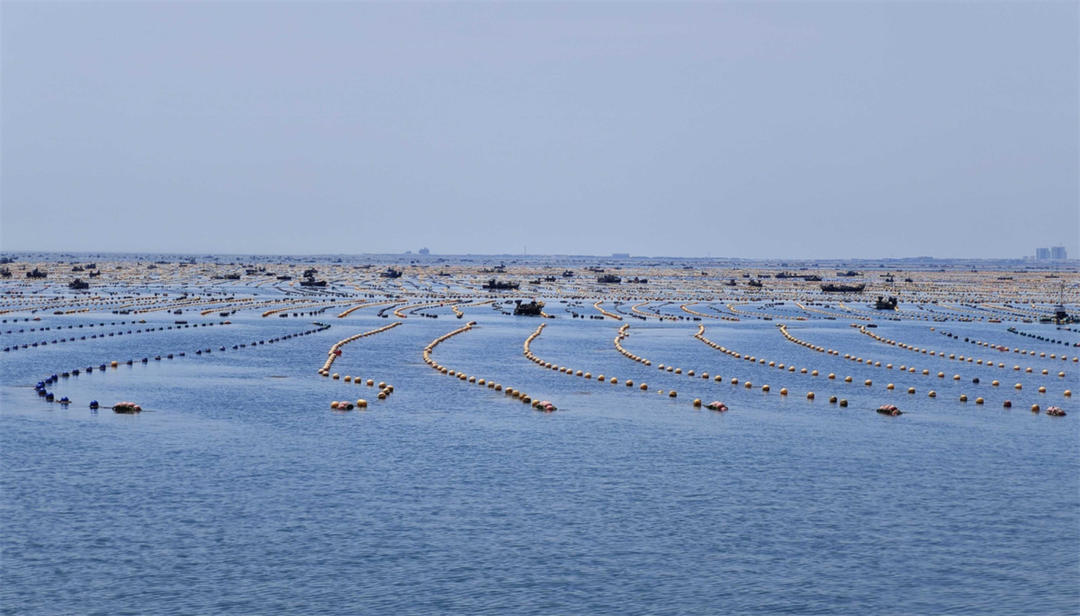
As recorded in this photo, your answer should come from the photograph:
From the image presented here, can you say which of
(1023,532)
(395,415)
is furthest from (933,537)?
(395,415)

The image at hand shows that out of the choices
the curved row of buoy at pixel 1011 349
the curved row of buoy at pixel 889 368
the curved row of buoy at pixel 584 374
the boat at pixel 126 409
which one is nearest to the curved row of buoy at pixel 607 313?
the curved row of buoy at pixel 889 368

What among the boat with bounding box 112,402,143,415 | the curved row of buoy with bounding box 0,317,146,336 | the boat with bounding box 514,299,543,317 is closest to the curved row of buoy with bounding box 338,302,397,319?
the boat with bounding box 514,299,543,317

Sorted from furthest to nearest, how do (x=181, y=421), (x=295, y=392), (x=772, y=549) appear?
(x=295, y=392), (x=181, y=421), (x=772, y=549)

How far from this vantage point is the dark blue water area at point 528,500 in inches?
1086

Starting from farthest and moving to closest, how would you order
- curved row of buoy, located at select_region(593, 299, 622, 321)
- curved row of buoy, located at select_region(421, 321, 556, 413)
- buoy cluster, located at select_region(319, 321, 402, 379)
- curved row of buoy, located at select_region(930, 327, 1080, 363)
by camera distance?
curved row of buoy, located at select_region(593, 299, 622, 321) → curved row of buoy, located at select_region(930, 327, 1080, 363) → buoy cluster, located at select_region(319, 321, 402, 379) → curved row of buoy, located at select_region(421, 321, 556, 413)

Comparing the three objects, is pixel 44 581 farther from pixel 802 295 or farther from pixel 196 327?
pixel 802 295

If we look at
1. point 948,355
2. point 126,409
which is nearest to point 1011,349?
point 948,355

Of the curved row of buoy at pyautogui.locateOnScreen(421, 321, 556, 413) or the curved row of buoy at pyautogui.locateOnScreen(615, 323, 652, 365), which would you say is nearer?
the curved row of buoy at pyautogui.locateOnScreen(421, 321, 556, 413)

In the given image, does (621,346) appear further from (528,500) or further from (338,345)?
(528,500)

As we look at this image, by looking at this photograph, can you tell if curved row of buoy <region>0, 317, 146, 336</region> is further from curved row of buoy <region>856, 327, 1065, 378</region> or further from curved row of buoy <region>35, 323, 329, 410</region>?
curved row of buoy <region>856, 327, 1065, 378</region>

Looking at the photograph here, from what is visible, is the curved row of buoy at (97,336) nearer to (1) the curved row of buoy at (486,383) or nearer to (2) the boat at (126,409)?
(1) the curved row of buoy at (486,383)

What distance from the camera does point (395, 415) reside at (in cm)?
5322

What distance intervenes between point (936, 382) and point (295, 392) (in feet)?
123

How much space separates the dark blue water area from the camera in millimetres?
27594
